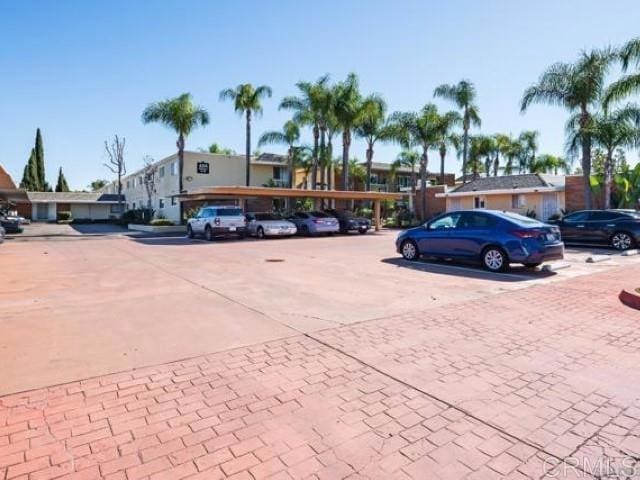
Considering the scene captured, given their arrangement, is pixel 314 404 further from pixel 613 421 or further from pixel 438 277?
pixel 438 277

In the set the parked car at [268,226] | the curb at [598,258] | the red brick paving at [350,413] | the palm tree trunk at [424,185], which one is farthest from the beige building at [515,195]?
the red brick paving at [350,413]

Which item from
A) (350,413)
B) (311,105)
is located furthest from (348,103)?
(350,413)

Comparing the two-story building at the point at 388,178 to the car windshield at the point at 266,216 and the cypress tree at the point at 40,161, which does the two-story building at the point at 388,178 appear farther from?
the cypress tree at the point at 40,161

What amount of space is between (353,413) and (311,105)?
29.2m

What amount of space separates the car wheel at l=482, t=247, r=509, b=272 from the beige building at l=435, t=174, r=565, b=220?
767 inches

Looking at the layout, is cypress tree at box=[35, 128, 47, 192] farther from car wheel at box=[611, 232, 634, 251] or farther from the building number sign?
car wheel at box=[611, 232, 634, 251]

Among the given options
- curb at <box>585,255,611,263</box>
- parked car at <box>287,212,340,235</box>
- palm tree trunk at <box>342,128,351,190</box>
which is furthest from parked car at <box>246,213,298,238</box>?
curb at <box>585,255,611,263</box>

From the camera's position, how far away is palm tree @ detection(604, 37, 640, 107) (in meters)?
19.0

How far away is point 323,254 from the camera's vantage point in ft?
48.8

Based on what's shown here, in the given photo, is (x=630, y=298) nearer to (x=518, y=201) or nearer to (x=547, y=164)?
(x=518, y=201)

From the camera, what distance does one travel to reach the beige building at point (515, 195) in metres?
27.0

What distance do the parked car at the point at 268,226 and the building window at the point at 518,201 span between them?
16185 mm

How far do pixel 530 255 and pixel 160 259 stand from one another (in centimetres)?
1076

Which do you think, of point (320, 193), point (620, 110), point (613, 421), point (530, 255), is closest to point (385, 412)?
point (613, 421)
